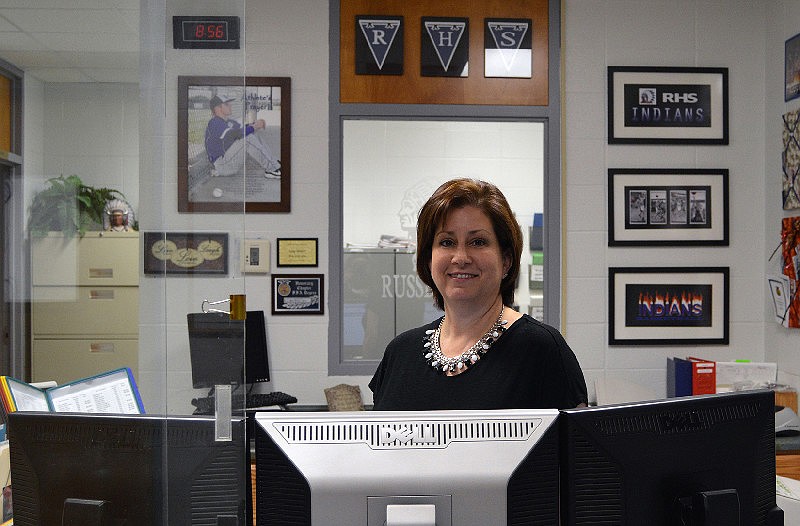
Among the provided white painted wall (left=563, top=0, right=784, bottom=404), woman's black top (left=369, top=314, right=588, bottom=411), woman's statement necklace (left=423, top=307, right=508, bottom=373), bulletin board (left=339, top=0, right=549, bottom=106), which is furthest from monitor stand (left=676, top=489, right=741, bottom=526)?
bulletin board (left=339, top=0, right=549, bottom=106)

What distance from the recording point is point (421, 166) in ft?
11.5

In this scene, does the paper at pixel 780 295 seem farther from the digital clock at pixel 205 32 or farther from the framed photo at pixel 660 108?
the digital clock at pixel 205 32

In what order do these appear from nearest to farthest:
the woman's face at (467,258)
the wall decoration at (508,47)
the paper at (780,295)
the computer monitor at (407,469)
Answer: the computer monitor at (407,469), the woman's face at (467,258), the paper at (780,295), the wall decoration at (508,47)

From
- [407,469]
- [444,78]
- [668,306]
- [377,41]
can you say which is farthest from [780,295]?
[407,469]

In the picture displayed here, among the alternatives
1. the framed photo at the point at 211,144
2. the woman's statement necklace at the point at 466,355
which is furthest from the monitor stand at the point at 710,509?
the framed photo at the point at 211,144

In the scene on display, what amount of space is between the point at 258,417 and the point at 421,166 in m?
2.52

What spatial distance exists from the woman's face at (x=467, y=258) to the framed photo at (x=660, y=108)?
1.89 m

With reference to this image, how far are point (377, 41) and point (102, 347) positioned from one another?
2356mm

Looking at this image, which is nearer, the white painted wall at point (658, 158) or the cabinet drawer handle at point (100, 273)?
the cabinet drawer handle at point (100, 273)

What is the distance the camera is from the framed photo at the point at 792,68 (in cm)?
327

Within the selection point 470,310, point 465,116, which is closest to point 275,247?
point 465,116

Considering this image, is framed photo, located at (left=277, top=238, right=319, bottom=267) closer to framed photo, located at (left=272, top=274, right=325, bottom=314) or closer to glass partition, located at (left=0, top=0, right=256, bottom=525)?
framed photo, located at (left=272, top=274, right=325, bottom=314)

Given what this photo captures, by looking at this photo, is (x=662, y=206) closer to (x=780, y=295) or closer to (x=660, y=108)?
(x=660, y=108)

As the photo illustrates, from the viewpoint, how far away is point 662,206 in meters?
3.52
